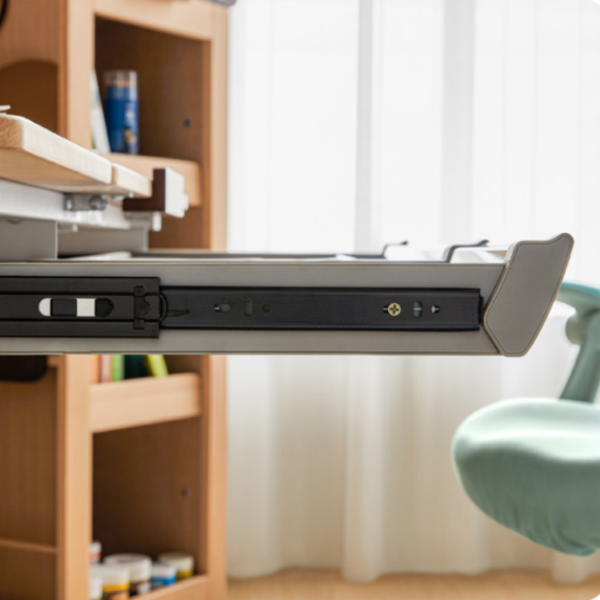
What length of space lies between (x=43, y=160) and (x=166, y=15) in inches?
50.7

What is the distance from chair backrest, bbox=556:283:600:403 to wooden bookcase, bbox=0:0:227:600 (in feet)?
2.61

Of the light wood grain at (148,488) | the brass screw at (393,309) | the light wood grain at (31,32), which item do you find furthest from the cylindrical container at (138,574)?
the brass screw at (393,309)

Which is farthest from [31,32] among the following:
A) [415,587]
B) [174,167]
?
[415,587]

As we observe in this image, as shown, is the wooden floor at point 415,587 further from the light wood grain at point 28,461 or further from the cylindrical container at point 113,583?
the light wood grain at point 28,461

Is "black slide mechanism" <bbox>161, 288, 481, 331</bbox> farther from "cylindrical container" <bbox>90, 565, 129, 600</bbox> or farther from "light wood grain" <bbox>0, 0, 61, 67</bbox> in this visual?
"cylindrical container" <bbox>90, 565, 129, 600</bbox>

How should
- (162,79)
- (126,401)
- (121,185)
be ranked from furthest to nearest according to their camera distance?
(162,79) < (126,401) < (121,185)

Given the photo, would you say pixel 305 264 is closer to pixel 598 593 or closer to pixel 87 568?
pixel 87 568

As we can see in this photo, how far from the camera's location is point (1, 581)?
159 cm

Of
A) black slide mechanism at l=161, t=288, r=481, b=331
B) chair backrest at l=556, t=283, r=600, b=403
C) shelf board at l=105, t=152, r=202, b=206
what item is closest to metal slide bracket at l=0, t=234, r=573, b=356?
black slide mechanism at l=161, t=288, r=481, b=331

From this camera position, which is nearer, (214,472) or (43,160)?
(43,160)

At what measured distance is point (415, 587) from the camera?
2141 mm

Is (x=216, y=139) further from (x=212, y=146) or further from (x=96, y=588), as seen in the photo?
(x=96, y=588)

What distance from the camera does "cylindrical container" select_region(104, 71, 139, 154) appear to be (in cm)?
Answer: 177

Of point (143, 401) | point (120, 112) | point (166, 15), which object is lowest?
point (143, 401)
